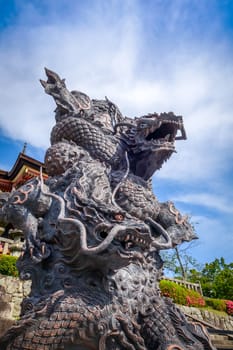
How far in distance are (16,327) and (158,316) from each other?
1036 millimetres

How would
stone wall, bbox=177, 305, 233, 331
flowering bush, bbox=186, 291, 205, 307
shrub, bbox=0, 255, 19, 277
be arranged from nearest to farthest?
shrub, bbox=0, 255, 19, 277 → stone wall, bbox=177, 305, 233, 331 → flowering bush, bbox=186, 291, 205, 307

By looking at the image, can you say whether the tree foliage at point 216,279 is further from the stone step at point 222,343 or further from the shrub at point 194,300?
the stone step at point 222,343

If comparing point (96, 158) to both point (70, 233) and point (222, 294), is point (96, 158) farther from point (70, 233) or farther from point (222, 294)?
point (222, 294)

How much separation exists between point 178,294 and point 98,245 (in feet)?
32.1

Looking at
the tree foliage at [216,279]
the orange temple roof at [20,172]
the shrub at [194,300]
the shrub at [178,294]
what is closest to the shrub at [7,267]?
the shrub at [178,294]

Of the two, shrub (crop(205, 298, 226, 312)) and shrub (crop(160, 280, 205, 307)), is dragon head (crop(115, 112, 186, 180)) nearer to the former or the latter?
shrub (crop(160, 280, 205, 307))

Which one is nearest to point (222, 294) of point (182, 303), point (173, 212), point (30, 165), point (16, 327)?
point (182, 303)

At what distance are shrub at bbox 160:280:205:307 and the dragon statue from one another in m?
8.23

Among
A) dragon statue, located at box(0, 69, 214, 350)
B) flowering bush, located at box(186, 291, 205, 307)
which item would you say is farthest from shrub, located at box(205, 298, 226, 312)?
dragon statue, located at box(0, 69, 214, 350)

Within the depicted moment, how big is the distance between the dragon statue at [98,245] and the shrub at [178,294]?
8.23 metres

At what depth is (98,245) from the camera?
2.14 metres

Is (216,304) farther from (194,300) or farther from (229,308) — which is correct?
(194,300)

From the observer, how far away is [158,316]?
7.13 feet

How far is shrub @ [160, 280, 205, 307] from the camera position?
1047 centimetres
